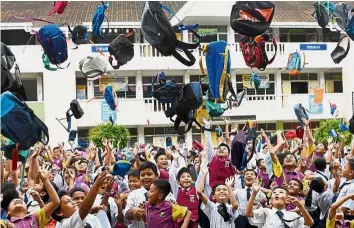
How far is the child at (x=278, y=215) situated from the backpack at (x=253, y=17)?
6.43 ft

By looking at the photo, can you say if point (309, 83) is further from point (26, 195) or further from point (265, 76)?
point (26, 195)

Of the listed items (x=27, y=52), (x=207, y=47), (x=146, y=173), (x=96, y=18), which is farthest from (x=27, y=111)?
(x=27, y=52)

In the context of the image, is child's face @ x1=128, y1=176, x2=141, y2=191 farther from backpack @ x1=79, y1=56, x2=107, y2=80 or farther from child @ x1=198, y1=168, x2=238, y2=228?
backpack @ x1=79, y1=56, x2=107, y2=80

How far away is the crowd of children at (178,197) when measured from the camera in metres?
4.46

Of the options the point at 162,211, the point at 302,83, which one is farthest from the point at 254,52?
the point at 302,83

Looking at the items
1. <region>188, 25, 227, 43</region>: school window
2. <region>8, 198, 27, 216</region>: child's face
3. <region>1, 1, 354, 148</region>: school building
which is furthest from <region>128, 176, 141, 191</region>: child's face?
<region>188, 25, 227, 43</region>: school window

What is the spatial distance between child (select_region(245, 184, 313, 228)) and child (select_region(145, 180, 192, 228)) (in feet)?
1.93

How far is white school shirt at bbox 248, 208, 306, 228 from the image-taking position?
16.9 ft

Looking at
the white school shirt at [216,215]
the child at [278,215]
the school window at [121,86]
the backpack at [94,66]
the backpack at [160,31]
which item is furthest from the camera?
the school window at [121,86]

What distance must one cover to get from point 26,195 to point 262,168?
3.09 metres

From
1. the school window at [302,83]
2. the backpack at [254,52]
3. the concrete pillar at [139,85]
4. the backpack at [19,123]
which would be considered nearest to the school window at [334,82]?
the school window at [302,83]

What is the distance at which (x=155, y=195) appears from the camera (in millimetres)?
5078

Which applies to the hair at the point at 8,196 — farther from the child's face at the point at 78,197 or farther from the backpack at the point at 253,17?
the backpack at the point at 253,17

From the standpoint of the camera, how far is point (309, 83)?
24.3m
